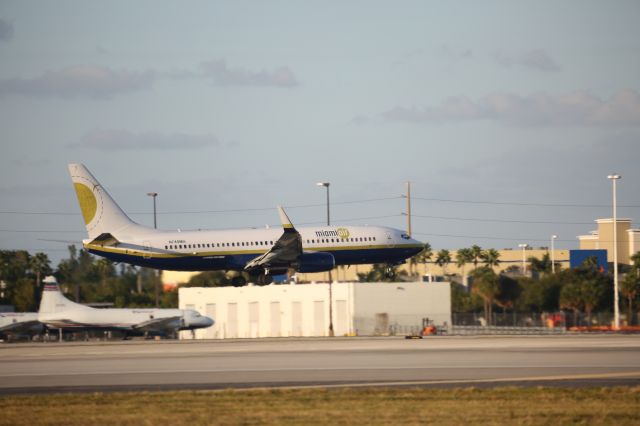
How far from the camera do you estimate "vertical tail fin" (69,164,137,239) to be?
86125 mm

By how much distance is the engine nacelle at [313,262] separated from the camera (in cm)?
8575

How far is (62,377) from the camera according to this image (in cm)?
4619

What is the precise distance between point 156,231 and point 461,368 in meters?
44.1

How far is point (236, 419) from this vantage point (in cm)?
3078

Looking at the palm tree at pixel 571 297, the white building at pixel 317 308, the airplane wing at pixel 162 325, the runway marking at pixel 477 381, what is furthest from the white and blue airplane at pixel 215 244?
the palm tree at pixel 571 297

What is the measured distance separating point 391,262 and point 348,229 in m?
5.97

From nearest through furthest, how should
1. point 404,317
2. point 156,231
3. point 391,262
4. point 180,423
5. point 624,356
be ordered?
point 180,423, point 624,356, point 156,231, point 391,262, point 404,317

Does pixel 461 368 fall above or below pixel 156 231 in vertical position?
below

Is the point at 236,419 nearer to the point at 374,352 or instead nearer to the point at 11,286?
the point at 374,352

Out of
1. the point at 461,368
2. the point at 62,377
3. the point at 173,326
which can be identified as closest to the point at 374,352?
the point at 461,368

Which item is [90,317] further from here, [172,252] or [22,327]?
[172,252]

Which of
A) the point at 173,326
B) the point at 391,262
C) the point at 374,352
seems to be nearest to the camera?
the point at 374,352

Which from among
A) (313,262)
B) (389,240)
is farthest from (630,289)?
(313,262)

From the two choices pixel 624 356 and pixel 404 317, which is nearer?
pixel 624 356
